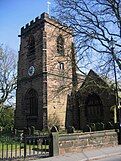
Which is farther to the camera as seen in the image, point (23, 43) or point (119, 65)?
point (23, 43)

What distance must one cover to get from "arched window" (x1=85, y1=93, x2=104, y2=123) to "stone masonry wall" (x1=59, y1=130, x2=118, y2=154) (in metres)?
15.9

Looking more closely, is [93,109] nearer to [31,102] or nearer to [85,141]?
[31,102]

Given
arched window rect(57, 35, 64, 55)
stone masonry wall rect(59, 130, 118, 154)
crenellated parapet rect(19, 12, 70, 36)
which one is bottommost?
stone masonry wall rect(59, 130, 118, 154)

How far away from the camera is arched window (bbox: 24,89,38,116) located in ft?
117

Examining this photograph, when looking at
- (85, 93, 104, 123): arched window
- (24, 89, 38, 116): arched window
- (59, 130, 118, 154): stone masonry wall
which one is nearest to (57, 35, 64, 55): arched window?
(24, 89, 38, 116): arched window

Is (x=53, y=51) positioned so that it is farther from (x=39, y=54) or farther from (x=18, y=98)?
(x=18, y=98)

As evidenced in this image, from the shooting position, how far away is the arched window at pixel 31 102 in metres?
35.8

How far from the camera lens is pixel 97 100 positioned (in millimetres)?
34906

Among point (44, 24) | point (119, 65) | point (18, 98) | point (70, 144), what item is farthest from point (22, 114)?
point (70, 144)

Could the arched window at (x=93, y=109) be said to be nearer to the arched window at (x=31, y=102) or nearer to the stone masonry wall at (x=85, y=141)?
the arched window at (x=31, y=102)

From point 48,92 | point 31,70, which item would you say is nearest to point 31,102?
point 48,92

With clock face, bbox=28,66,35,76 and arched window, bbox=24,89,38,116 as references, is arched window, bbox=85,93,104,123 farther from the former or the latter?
clock face, bbox=28,66,35,76

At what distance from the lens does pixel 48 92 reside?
111 feet

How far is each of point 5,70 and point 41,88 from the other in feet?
29.7
